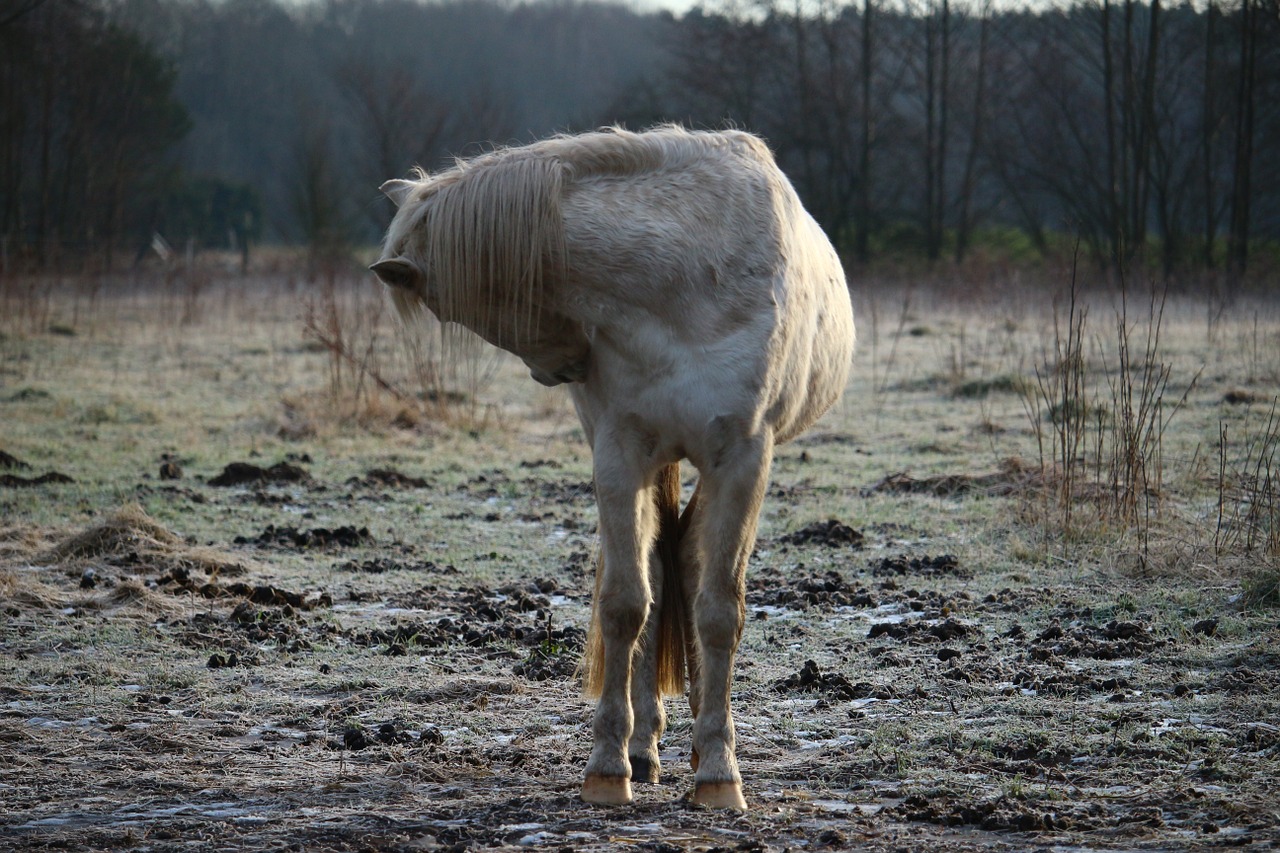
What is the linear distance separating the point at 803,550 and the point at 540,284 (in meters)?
3.58

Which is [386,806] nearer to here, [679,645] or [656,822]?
[656,822]

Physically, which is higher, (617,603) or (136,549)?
(617,603)

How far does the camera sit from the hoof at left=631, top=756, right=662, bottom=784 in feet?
11.0

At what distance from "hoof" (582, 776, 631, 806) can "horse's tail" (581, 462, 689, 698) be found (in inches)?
19.8

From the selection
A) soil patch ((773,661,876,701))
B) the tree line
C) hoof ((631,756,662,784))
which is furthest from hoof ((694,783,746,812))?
the tree line

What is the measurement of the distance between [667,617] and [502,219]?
1.38 m

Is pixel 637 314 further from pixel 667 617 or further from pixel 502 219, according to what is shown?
pixel 667 617

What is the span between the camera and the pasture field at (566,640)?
A: 299cm

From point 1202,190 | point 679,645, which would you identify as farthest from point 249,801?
point 1202,190

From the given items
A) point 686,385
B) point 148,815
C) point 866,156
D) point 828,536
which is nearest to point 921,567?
point 828,536

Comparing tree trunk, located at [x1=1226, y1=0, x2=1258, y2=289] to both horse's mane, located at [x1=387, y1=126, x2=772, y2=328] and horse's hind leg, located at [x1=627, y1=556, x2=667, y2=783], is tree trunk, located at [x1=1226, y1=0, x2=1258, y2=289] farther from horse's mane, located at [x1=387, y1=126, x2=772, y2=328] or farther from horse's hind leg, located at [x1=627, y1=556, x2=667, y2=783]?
horse's mane, located at [x1=387, y1=126, x2=772, y2=328]

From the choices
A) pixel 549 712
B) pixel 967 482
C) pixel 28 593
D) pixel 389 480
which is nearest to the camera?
pixel 549 712

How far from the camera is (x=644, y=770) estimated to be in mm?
3379

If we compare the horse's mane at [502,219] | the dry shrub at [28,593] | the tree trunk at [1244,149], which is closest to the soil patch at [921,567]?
the horse's mane at [502,219]
